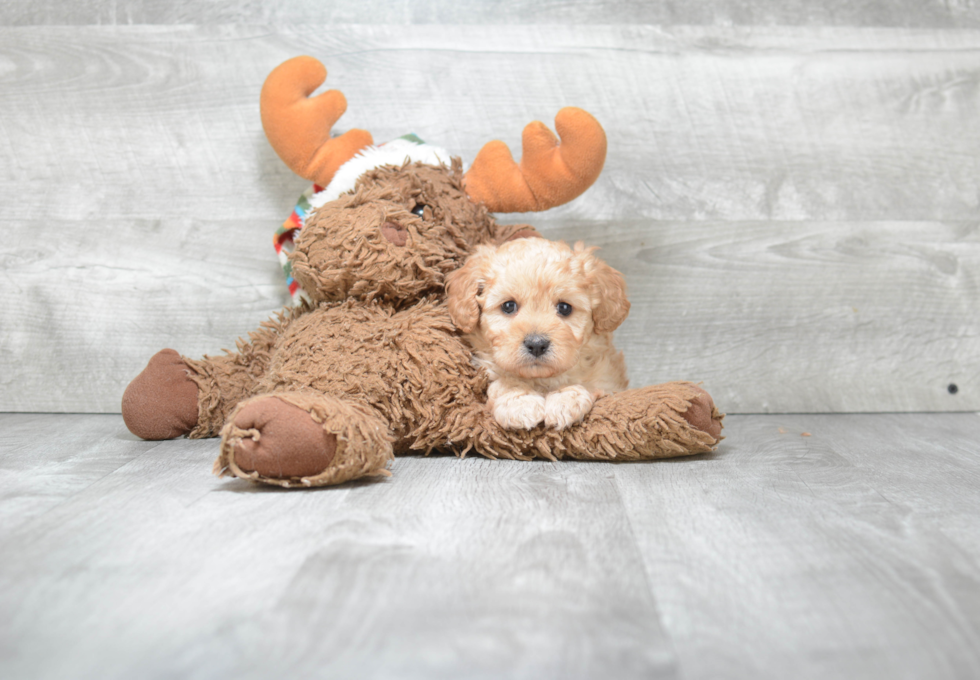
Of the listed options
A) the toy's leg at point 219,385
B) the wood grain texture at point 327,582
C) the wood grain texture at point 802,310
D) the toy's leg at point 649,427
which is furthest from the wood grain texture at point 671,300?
the wood grain texture at point 327,582

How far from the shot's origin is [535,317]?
1.14 m

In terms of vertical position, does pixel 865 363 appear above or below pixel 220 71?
below

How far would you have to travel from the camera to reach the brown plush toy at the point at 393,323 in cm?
116

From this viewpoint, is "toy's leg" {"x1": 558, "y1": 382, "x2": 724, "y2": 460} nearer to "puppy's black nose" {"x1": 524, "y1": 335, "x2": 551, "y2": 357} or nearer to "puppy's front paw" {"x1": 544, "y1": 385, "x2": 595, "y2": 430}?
"puppy's front paw" {"x1": 544, "y1": 385, "x2": 595, "y2": 430}

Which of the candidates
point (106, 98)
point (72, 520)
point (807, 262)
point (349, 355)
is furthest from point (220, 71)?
point (807, 262)

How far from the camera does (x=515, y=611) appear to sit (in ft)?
2.13

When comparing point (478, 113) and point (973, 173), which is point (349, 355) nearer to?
point (478, 113)

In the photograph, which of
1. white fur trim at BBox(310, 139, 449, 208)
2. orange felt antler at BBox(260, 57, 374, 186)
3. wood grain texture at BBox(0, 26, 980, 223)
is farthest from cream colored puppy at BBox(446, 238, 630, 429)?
wood grain texture at BBox(0, 26, 980, 223)

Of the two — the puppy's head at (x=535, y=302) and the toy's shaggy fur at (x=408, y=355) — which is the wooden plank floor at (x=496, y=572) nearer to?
the toy's shaggy fur at (x=408, y=355)

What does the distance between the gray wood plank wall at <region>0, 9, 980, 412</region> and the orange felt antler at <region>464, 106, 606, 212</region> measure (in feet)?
0.89

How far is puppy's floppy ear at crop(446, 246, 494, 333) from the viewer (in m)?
1.18

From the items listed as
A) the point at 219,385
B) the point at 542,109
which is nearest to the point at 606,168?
the point at 542,109

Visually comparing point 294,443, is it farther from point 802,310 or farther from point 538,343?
point 802,310

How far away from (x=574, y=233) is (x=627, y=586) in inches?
40.2
